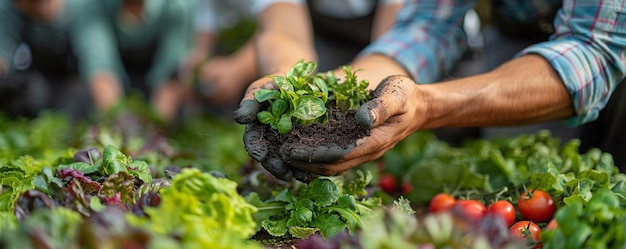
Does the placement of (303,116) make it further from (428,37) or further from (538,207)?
(428,37)

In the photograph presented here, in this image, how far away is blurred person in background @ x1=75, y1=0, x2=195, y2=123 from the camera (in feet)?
16.4

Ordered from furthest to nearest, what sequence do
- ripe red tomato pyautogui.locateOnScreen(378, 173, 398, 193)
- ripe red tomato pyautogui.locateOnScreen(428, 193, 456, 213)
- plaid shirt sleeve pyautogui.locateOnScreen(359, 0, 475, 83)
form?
plaid shirt sleeve pyautogui.locateOnScreen(359, 0, 475, 83)
ripe red tomato pyautogui.locateOnScreen(378, 173, 398, 193)
ripe red tomato pyautogui.locateOnScreen(428, 193, 456, 213)

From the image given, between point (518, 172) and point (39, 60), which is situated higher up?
point (518, 172)

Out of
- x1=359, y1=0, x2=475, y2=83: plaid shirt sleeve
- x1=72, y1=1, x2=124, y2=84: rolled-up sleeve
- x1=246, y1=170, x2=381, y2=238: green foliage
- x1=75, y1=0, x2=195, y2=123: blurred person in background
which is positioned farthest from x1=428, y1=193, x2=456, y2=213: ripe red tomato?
x1=72, y1=1, x2=124, y2=84: rolled-up sleeve

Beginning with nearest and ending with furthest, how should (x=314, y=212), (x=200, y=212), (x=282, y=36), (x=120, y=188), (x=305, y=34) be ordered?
1. (x=200, y=212)
2. (x=120, y=188)
3. (x=314, y=212)
4. (x=282, y=36)
5. (x=305, y=34)

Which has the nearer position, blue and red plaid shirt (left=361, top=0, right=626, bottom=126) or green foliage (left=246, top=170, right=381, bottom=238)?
green foliage (left=246, top=170, right=381, bottom=238)

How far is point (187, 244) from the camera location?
1.13 m

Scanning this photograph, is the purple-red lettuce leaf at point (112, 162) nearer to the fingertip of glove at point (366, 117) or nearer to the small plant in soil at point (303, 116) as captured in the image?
the small plant in soil at point (303, 116)

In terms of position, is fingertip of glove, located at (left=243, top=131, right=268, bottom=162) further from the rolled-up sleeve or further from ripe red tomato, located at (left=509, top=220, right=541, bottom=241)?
the rolled-up sleeve

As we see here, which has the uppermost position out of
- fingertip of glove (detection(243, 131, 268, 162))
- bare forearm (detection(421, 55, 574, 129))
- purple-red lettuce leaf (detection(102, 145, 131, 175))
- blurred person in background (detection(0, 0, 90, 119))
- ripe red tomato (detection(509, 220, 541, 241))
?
fingertip of glove (detection(243, 131, 268, 162))

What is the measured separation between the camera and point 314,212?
1.85 metres

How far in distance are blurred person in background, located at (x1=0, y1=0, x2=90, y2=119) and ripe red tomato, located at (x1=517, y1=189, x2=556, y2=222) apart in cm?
426

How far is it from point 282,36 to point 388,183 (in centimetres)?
116

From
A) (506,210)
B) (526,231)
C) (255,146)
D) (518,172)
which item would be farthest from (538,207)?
(255,146)
